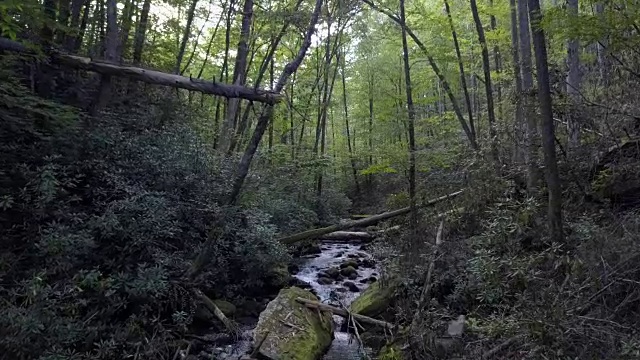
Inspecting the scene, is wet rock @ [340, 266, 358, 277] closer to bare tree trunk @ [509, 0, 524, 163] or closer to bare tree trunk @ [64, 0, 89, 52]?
bare tree trunk @ [509, 0, 524, 163]

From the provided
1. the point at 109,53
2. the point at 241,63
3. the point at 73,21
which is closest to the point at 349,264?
the point at 241,63

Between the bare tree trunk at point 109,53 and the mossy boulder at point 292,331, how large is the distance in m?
5.14

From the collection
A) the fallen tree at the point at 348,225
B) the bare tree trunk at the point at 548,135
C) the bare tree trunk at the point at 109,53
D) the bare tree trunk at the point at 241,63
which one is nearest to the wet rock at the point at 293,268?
the fallen tree at the point at 348,225

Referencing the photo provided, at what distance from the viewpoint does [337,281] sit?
979cm

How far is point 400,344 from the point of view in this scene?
5281mm

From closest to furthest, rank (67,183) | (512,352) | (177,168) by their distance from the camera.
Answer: (512,352)
(67,183)
(177,168)

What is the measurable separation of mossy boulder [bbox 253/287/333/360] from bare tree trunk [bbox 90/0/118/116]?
5.14 meters

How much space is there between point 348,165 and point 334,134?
7999 millimetres

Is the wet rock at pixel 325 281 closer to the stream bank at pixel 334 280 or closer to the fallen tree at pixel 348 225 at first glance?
the stream bank at pixel 334 280

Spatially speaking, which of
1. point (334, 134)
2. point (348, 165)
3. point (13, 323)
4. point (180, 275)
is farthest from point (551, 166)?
point (334, 134)

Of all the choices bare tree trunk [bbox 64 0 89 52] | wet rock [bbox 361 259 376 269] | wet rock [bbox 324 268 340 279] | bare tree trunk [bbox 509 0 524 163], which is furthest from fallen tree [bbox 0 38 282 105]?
wet rock [bbox 361 259 376 269]

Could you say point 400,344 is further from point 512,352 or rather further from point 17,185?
point 17,185

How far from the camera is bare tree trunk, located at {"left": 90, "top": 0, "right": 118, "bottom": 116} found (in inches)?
310

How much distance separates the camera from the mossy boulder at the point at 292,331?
5672 millimetres
